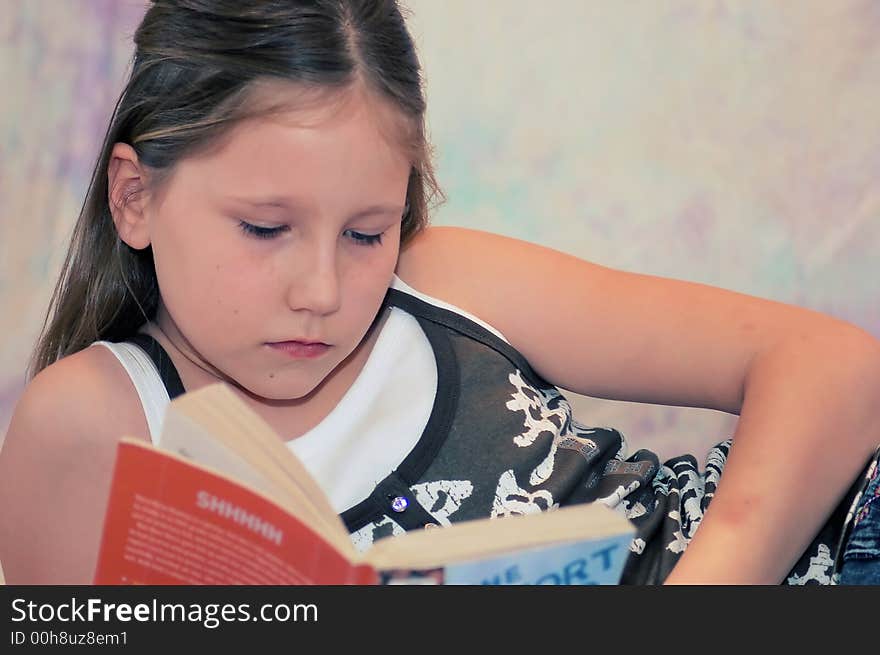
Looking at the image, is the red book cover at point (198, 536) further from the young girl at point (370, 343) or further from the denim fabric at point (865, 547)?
the denim fabric at point (865, 547)

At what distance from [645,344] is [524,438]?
138 mm

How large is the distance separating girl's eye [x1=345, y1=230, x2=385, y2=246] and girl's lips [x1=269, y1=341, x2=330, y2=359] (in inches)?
3.2

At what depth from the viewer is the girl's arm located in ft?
3.06

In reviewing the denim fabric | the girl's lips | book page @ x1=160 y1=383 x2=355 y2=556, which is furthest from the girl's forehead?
the denim fabric

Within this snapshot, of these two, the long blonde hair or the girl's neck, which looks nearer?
the long blonde hair

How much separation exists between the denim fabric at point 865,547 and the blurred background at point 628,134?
18.7 inches

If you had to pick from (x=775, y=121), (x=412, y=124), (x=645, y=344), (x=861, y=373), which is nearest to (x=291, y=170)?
(x=412, y=124)

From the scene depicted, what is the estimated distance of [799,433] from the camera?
95cm

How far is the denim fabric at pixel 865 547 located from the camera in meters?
0.87

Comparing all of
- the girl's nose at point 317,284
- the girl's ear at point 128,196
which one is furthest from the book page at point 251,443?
the girl's ear at point 128,196

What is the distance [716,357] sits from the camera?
1054mm

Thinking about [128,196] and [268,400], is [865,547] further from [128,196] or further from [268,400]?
[128,196]

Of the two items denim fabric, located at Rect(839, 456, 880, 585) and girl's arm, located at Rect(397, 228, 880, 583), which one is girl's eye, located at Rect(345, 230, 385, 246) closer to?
girl's arm, located at Rect(397, 228, 880, 583)
